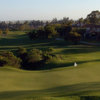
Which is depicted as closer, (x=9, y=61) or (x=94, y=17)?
(x=9, y=61)

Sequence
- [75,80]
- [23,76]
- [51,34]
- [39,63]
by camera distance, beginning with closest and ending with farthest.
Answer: [75,80] < [23,76] < [39,63] < [51,34]

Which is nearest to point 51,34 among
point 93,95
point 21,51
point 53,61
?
point 21,51

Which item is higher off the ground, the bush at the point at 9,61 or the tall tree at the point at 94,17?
the tall tree at the point at 94,17

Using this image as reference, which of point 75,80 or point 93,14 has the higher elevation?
point 93,14

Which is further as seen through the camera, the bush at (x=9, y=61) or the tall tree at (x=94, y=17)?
the tall tree at (x=94, y=17)

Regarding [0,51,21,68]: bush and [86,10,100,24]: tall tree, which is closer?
[0,51,21,68]: bush

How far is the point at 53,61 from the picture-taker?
2575 cm

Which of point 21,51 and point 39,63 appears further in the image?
point 21,51

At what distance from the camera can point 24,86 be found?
42.4 ft

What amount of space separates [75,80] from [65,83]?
3.55ft

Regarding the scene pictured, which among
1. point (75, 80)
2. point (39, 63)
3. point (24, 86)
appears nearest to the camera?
point (24, 86)

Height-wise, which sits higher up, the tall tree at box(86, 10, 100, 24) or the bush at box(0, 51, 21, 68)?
the tall tree at box(86, 10, 100, 24)

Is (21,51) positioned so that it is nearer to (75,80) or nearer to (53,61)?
(53,61)

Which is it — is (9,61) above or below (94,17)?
below
